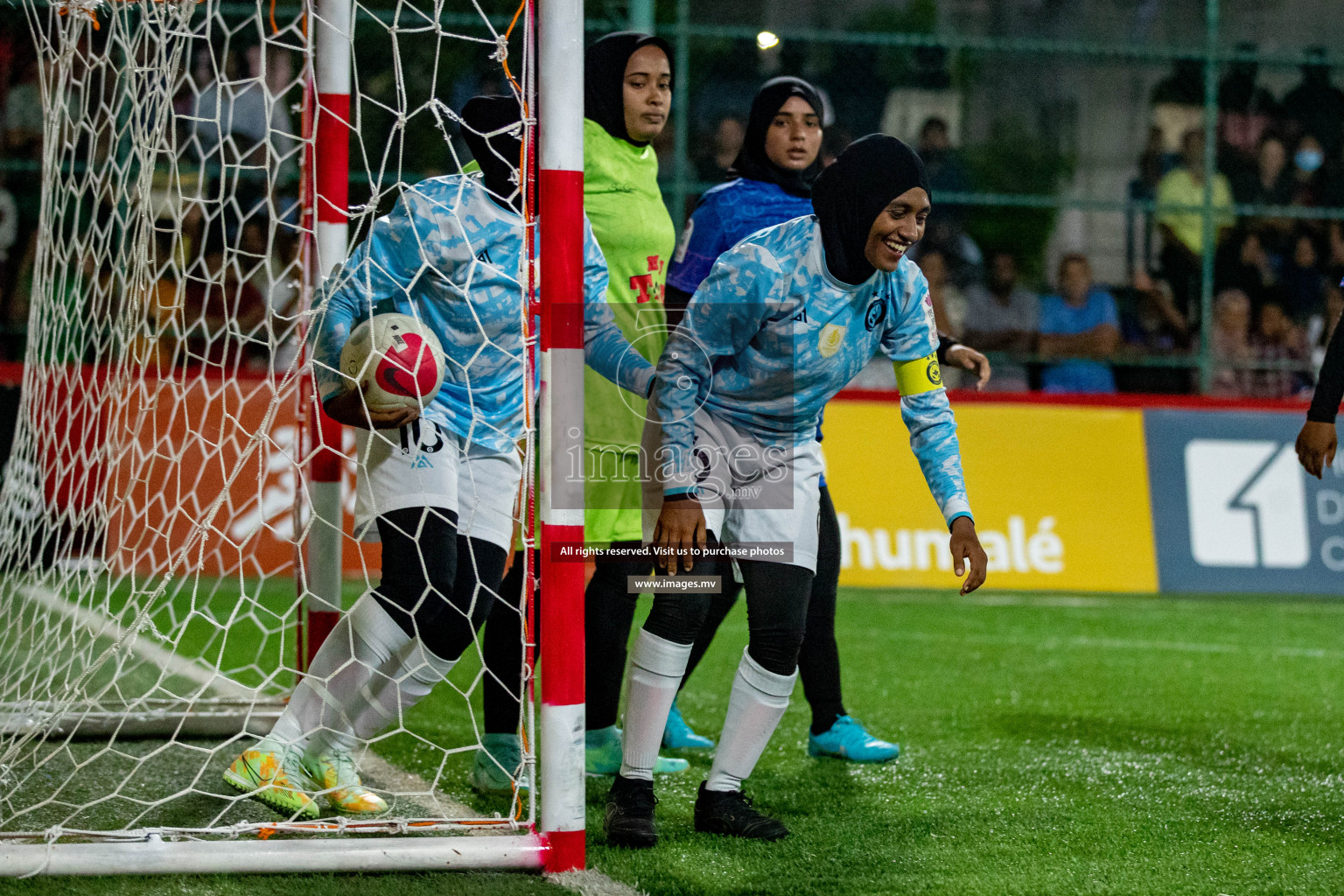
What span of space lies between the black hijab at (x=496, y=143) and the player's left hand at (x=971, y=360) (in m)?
1.35

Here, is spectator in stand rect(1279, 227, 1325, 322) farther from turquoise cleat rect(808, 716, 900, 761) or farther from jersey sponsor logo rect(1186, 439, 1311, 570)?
turquoise cleat rect(808, 716, 900, 761)

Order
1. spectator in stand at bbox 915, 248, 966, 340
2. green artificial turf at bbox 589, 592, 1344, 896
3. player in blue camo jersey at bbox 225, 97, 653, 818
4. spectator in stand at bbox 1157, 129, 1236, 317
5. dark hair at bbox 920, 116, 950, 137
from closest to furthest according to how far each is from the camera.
Answer: 1. green artificial turf at bbox 589, 592, 1344, 896
2. player in blue camo jersey at bbox 225, 97, 653, 818
3. spectator in stand at bbox 915, 248, 966, 340
4. spectator in stand at bbox 1157, 129, 1236, 317
5. dark hair at bbox 920, 116, 950, 137

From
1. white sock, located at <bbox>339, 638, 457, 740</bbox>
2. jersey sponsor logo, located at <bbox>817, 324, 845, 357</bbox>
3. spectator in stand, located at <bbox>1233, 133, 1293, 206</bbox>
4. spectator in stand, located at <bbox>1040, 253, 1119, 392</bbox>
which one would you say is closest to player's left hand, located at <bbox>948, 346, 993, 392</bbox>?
jersey sponsor logo, located at <bbox>817, 324, 845, 357</bbox>

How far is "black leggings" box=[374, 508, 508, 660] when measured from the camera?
344cm

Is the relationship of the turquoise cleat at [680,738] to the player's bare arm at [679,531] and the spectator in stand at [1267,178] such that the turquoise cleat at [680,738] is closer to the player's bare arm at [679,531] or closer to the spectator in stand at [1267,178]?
the player's bare arm at [679,531]

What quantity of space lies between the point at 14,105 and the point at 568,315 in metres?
7.80

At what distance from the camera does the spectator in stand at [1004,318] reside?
10.1 m

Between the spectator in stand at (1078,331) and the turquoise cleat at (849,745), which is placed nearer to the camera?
the turquoise cleat at (849,745)

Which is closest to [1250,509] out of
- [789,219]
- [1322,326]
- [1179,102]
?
[1322,326]

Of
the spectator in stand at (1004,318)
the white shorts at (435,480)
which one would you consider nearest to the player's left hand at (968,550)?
the white shorts at (435,480)

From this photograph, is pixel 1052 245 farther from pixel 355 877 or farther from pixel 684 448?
pixel 355 877

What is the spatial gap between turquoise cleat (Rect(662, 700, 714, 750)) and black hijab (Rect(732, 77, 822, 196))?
5.40ft

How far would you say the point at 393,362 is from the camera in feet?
10.9

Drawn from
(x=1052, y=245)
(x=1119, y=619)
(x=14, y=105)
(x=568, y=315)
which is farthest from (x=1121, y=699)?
(x=14, y=105)
